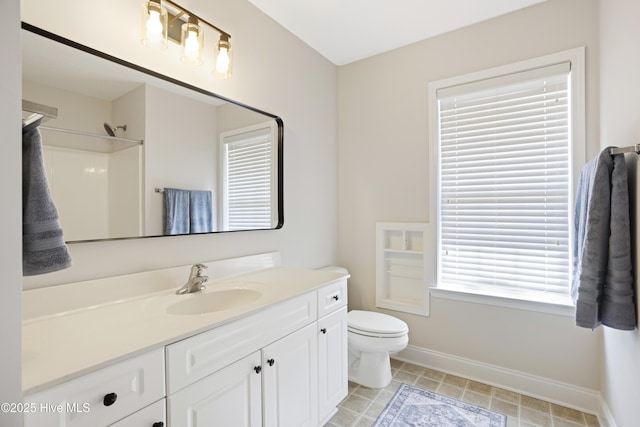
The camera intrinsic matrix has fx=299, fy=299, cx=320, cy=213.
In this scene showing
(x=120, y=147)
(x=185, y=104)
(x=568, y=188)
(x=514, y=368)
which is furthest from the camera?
(x=514, y=368)

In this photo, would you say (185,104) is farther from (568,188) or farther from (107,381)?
(568,188)

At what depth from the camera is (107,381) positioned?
2.61ft

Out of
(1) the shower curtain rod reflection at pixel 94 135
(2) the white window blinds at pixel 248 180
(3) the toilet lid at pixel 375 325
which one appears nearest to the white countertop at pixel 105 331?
(2) the white window blinds at pixel 248 180

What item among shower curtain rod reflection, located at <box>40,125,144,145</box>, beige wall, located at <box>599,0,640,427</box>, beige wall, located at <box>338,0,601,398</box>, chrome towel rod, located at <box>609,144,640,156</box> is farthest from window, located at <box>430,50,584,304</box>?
shower curtain rod reflection, located at <box>40,125,144,145</box>

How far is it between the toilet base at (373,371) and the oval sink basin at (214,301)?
112cm

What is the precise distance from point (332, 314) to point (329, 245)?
1030mm

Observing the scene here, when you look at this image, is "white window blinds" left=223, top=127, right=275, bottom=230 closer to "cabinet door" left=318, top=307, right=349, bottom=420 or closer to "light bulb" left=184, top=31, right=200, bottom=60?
"light bulb" left=184, top=31, right=200, bottom=60

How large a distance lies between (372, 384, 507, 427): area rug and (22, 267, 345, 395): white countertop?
1.07 meters

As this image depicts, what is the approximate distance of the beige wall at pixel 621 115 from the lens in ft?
4.17

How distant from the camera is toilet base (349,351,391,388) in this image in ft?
6.94

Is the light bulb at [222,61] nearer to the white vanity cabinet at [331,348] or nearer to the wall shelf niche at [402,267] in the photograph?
the white vanity cabinet at [331,348]

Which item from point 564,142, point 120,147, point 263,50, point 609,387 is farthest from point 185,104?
point 609,387

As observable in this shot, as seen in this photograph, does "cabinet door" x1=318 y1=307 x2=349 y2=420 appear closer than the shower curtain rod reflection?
No

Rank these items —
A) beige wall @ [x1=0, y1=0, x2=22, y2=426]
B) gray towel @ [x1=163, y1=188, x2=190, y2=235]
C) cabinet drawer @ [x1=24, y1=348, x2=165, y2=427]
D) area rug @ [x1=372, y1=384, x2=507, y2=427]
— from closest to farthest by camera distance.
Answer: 1. beige wall @ [x1=0, y1=0, x2=22, y2=426]
2. cabinet drawer @ [x1=24, y1=348, x2=165, y2=427]
3. gray towel @ [x1=163, y1=188, x2=190, y2=235]
4. area rug @ [x1=372, y1=384, x2=507, y2=427]
